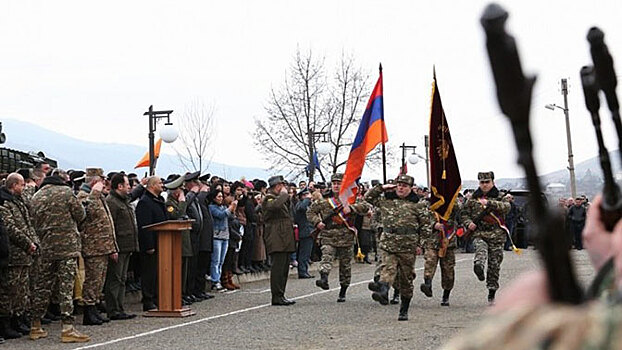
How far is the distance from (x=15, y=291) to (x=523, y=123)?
1015cm

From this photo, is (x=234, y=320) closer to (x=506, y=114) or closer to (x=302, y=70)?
(x=506, y=114)

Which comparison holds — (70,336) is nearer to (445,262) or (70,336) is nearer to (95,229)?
(95,229)

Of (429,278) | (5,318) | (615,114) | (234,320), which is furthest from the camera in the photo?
(429,278)

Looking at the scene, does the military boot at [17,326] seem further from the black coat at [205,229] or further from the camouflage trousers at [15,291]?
the black coat at [205,229]

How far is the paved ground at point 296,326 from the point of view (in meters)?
10.3

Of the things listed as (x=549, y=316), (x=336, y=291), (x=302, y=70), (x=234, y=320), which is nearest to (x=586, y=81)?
(x=549, y=316)

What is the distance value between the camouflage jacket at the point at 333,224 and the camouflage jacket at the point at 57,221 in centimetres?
531

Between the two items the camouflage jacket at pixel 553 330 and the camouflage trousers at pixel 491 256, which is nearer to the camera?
the camouflage jacket at pixel 553 330

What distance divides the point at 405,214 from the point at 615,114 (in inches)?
441

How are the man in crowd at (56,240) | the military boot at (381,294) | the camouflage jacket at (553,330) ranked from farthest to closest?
the military boot at (381,294) < the man in crowd at (56,240) < the camouflage jacket at (553,330)

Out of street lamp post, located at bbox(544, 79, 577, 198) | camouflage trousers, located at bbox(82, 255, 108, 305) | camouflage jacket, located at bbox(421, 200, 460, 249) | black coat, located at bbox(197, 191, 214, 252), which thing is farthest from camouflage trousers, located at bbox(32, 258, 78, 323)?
street lamp post, located at bbox(544, 79, 577, 198)

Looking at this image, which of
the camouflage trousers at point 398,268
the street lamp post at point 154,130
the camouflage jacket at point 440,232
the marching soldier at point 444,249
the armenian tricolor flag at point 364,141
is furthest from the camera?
the street lamp post at point 154,130

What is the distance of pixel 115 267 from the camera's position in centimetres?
1282

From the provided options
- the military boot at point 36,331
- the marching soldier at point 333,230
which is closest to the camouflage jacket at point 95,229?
the military boot at point 36,331
